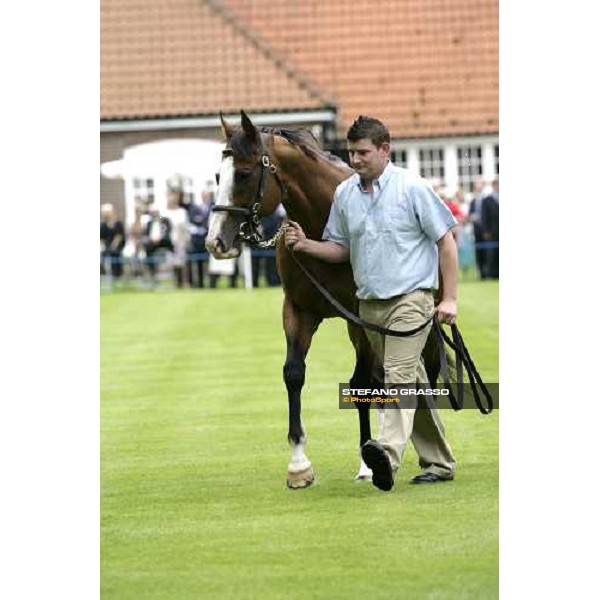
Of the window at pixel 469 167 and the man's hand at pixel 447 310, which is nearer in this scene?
the man's hand at pixel 447 310

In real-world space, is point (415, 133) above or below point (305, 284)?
above

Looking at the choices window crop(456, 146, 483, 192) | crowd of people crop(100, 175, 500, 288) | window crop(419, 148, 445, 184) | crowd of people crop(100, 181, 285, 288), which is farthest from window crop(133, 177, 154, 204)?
window crop(419, 148, 445, 184)

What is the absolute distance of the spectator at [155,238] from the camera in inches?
1058

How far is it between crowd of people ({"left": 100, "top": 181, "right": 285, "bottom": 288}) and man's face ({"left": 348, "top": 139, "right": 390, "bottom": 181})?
12.8 metres

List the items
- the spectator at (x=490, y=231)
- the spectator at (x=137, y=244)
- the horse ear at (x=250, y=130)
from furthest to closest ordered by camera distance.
A: the spectator at (x=137, y=244) → the spectator at (x=490, y=231) → the horse ear at (x=250, y=130)

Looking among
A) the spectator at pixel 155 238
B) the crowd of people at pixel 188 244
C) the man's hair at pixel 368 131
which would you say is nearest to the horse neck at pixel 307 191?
the man's hair at pixel 368 131

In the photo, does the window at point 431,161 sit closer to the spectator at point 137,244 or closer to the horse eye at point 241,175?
the horse eye at point 241,175

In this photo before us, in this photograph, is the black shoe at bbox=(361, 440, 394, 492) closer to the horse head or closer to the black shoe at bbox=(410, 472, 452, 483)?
the black shoe at bbox=(410, 472, 452, 483)

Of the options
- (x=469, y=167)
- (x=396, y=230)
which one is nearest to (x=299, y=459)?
(x=396, y=230)

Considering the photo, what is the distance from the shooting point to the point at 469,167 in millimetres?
15797
